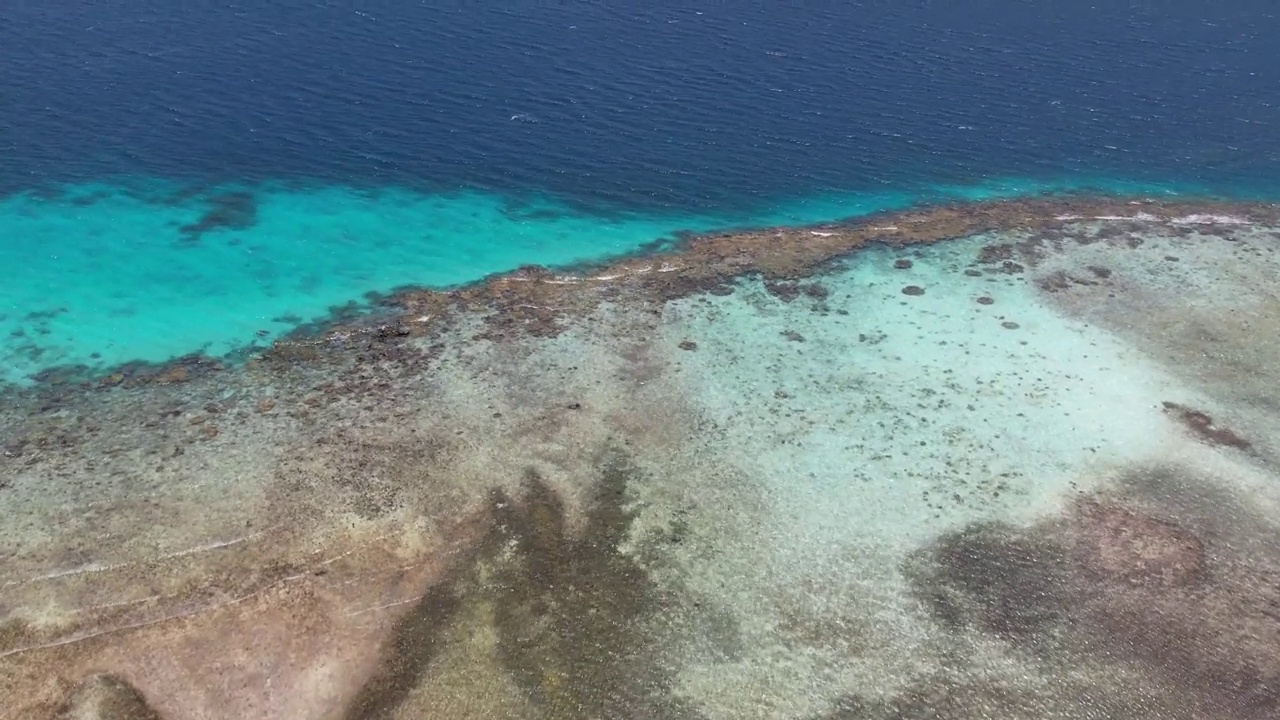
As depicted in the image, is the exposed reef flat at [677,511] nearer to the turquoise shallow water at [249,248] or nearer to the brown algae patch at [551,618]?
the brown algae patch at [551,618]

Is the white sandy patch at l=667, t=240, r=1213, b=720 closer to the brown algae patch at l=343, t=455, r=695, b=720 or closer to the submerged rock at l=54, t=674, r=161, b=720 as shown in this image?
the brown algae patch at l=343, t=455, r=695, b=720

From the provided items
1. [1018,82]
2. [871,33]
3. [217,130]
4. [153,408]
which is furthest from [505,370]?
[871,33]

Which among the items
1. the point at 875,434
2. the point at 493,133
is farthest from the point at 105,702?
the point at 493,133

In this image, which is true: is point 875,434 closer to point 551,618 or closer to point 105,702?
point 551,618

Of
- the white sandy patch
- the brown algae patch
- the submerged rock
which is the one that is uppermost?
the white sandy patch

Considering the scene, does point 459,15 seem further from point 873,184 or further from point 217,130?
point 873,184

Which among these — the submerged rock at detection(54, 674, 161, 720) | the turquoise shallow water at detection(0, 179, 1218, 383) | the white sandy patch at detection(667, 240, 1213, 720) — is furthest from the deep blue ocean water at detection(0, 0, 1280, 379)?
the submerged rock at detection(54, 674, 161, 720)
